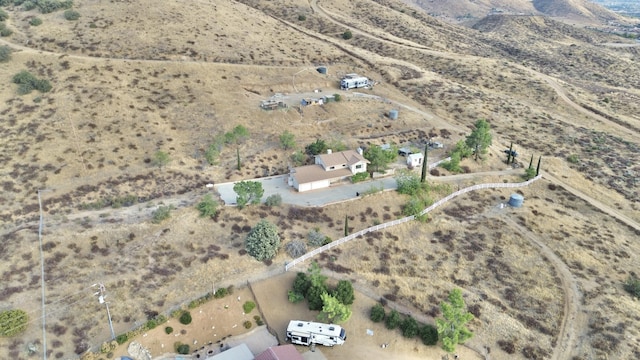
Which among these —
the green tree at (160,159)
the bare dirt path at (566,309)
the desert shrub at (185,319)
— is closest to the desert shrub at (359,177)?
the bare dirt path at (566,309)

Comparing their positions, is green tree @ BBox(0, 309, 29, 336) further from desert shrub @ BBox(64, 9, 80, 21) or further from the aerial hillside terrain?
desert shrub @ BBox(64, 9, 80, 21)

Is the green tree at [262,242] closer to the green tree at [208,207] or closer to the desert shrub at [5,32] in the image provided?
the green tree at [208,207]

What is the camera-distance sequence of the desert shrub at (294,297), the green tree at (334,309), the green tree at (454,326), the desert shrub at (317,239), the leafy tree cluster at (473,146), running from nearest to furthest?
the green tree at (454,326) → the green tree at (334,309) → the desert shrub at (294,297) → the desert shrub at (317,239) → the leafy tree cluster at (473,146)

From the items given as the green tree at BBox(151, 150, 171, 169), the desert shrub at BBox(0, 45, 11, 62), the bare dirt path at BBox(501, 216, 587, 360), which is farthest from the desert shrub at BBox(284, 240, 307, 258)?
the desert shrub at BBox(0, 45, 11, 62)

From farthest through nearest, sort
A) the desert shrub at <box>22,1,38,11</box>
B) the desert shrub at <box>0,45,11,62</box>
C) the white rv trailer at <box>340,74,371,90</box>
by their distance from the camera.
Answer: the desert shrub at <box>22,1,38,11</box> → the white rv trailer at <box>340,74,371,90</box> → the desert shrub at <box>0,45,11,62</box>

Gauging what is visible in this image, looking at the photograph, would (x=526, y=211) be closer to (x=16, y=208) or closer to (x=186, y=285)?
(x=186, y=285)

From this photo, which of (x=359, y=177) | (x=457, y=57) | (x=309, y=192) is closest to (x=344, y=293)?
(x=309, y=192)
